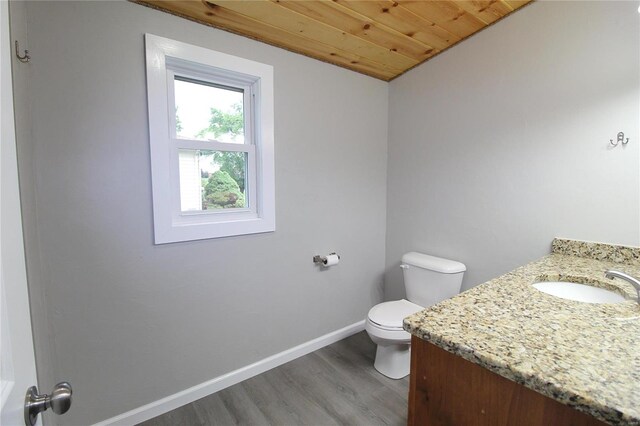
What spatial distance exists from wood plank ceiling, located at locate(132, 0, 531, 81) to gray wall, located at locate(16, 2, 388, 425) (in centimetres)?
9

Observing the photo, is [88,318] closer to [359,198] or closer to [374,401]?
[374,401]

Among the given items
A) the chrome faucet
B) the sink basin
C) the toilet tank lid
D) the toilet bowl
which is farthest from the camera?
the toilet tank lid

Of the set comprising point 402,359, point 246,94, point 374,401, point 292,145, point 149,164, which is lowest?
point 374,401

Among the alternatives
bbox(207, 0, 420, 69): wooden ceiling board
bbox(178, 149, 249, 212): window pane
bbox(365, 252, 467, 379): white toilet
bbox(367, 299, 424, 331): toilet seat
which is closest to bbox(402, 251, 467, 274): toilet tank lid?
bbox(365, 252, 467, 379): white toilet

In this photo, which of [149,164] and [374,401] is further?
[374,401]

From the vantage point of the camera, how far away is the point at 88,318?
1.34 metres

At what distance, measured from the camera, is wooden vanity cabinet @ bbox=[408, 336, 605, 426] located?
58cm

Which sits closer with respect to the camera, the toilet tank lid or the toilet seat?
the toilet seat

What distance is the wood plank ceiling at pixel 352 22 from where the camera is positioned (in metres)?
1.45

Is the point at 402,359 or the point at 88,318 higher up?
A: the point at 88,318

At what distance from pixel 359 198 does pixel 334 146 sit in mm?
474

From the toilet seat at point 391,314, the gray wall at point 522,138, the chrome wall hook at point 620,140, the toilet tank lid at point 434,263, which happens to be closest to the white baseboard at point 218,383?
the toilet seat at point 391,314

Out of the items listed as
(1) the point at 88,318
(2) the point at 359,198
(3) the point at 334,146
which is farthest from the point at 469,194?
(1) the point at 88,318

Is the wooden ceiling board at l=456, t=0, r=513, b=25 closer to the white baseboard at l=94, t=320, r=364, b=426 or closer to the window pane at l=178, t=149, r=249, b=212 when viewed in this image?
the window pane at l=178, t=149, r=249, b=212
